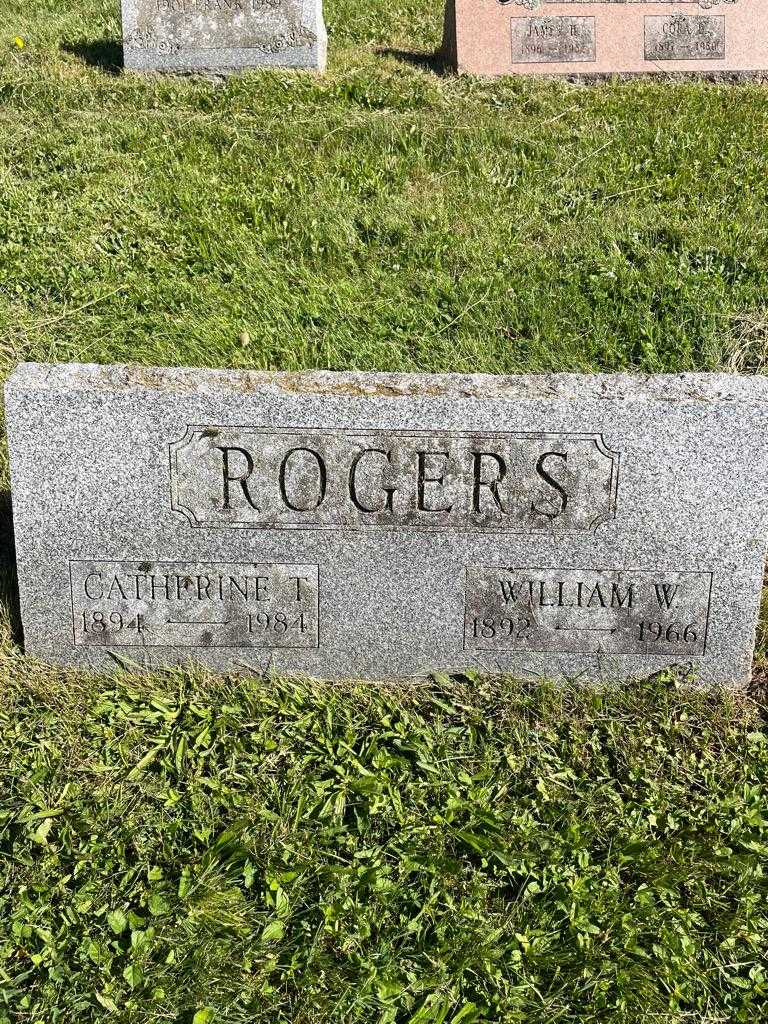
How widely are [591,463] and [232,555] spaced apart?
110cm

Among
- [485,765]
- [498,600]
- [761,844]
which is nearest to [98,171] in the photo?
[498,600]

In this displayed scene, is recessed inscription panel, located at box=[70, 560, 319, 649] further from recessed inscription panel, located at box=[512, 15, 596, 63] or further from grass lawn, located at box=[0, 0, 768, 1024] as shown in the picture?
recessed inscription panel, located at box=[512, 15, 596, 63]

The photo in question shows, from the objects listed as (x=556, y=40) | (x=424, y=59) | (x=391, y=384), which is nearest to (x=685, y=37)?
(x=556, y=40)

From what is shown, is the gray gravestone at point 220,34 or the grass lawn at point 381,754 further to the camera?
the gray gravestone at point 220,34

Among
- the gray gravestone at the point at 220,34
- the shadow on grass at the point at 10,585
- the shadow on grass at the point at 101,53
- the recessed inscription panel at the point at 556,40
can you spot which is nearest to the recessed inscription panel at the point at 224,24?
the gray gravestone at the point at 220,34

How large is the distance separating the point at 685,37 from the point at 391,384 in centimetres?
594

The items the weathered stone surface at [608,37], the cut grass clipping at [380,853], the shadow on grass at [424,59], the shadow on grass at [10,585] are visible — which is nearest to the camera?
the cut grass clipping at [380,853]

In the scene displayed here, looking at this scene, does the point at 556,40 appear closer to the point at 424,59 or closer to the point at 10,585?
the point at 424,59

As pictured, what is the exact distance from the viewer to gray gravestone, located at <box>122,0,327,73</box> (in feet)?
25.5

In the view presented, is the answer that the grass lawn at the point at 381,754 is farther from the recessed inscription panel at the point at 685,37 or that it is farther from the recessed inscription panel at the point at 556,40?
the recessed inscription panel at the point at 685,37

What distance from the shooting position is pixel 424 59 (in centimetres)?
834

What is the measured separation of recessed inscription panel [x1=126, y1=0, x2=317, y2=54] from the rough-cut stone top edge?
5449mm

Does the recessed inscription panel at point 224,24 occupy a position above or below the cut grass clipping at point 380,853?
above

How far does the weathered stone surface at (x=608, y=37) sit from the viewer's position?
25.3 ft
